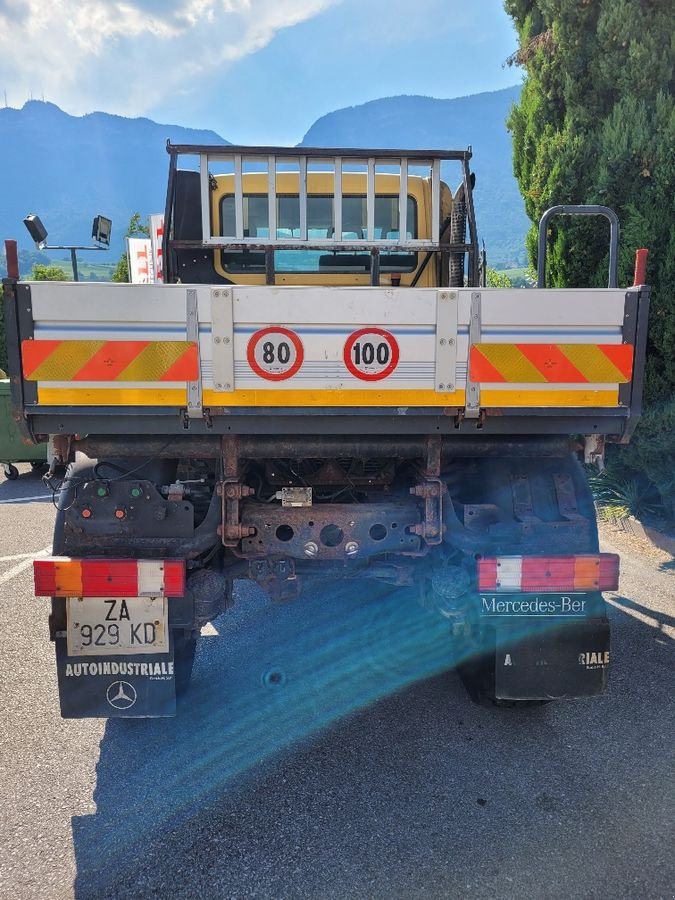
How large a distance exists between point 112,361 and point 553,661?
2452mm

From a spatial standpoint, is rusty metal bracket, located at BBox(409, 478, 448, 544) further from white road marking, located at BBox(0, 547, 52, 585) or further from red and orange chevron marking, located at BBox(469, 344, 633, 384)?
white road marking, located at BBox(0, 547, 52, 585)

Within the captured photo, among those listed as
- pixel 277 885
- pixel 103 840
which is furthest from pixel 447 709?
pixel 103 840

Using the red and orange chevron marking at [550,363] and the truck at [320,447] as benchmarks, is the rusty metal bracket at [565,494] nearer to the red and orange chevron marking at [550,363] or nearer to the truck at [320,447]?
the truck at [320,447]

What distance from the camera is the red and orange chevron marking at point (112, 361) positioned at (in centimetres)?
268

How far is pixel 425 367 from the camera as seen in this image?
2762 mm

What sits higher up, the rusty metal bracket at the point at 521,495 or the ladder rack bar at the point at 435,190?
the ladder rack bar at the point at 435,190

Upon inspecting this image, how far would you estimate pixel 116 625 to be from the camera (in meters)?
3.05

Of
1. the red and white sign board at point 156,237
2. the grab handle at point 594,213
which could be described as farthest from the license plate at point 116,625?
the red and white sign board at point 156,237

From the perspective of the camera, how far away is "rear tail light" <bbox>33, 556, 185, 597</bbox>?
2934 mm

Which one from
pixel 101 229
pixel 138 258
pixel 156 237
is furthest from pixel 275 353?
pixel 138 258

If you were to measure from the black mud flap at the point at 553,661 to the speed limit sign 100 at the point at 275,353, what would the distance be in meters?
1.61

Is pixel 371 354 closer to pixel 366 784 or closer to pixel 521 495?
pixel 521 495

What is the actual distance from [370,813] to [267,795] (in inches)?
18.1

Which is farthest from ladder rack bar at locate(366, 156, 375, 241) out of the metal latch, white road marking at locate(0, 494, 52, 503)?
white road marking at locate(0, 494, 52, 503)
